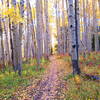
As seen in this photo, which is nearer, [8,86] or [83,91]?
[83,91]

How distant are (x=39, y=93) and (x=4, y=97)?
136cm

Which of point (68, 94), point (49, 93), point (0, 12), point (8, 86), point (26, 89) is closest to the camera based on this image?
point (68, 94)

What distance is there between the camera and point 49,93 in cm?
601

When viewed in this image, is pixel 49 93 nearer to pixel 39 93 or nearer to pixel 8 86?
pixel 39 93

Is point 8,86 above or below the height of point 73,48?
below

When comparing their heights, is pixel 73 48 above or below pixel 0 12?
below

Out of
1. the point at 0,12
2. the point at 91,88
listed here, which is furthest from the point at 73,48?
the point at 0,12

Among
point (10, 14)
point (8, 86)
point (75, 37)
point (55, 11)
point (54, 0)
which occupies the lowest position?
point (8, 86)

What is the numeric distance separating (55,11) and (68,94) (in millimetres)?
21623

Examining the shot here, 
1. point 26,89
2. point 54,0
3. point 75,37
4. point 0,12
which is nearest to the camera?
point 26,89

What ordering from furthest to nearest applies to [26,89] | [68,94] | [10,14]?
[10,14] → [26,89] → [68,94]

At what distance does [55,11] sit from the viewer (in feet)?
84.3

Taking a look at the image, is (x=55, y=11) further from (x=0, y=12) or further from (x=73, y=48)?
(x=73, y=48)

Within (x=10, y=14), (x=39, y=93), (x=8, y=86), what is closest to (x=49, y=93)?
(x=39, y=93)
